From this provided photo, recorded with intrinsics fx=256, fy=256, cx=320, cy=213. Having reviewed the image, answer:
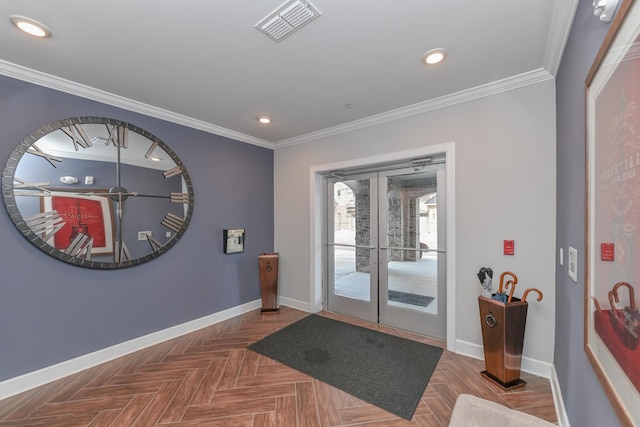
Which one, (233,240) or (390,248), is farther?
(233,240)

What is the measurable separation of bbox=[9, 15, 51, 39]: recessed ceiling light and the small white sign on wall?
3691mm

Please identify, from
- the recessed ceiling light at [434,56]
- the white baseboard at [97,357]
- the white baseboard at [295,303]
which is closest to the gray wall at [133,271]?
the white baseboard at [97,357]

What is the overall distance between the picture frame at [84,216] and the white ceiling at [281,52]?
1000 millimetres

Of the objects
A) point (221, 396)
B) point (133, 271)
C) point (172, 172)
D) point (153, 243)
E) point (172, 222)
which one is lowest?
point (221, 396)

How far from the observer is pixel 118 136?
270 centimetres

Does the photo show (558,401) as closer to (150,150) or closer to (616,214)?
(616,214)

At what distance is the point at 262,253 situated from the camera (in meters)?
4.14

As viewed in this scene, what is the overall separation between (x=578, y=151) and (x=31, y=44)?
3745 millimetres

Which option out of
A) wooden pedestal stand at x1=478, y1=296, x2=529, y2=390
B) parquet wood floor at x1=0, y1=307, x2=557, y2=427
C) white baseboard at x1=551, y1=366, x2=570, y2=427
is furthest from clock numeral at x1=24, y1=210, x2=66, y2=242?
white baseboard at x1=551, y1=366, x2=570, y2=427

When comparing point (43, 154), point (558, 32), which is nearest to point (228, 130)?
point (43, 154)

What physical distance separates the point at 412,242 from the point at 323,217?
1378 millimetres

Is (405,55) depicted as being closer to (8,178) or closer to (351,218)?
(351,218)

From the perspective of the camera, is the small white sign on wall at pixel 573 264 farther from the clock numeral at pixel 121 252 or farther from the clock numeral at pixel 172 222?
the clock numeral at pixel 121 252

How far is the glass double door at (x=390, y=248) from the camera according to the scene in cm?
300
